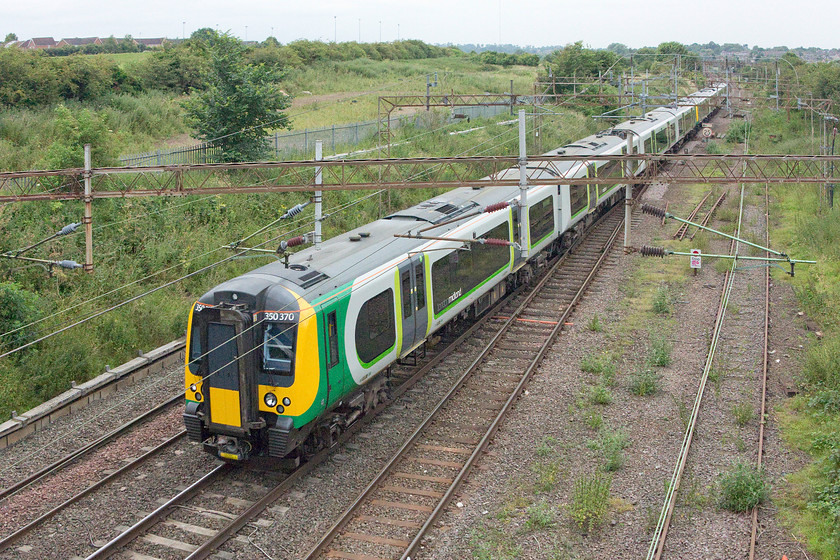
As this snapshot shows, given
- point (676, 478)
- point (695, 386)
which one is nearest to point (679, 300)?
point (695, 386)

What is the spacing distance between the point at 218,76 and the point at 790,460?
22.7 metres

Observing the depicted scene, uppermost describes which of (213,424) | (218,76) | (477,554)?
(218,76)

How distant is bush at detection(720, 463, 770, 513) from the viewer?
35.3 ft

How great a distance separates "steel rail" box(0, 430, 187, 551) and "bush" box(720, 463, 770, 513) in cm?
872

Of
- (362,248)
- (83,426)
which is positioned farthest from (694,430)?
(83,426)

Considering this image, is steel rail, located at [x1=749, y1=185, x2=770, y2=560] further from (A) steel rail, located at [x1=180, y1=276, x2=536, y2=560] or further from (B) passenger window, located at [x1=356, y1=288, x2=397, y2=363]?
(A) steel rail, located at [x1=180, y1=276, x2=536, y2=560]

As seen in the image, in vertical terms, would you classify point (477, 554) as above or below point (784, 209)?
below

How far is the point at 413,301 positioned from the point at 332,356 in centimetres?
302

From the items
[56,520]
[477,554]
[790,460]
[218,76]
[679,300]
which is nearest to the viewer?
[477,554]

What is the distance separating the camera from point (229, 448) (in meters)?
11.1

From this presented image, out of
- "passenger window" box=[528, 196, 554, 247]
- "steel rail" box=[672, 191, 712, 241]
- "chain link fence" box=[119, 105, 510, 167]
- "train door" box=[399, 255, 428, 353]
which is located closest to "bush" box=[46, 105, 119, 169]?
"chain link fence" box=[119, 105, 510, 167]

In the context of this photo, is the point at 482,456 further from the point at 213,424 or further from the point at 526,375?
Result: the point at 213,424

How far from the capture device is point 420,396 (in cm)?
1482

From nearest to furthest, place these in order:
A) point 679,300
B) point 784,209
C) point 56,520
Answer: point 56,520 < point 679,300 < point 784,209
